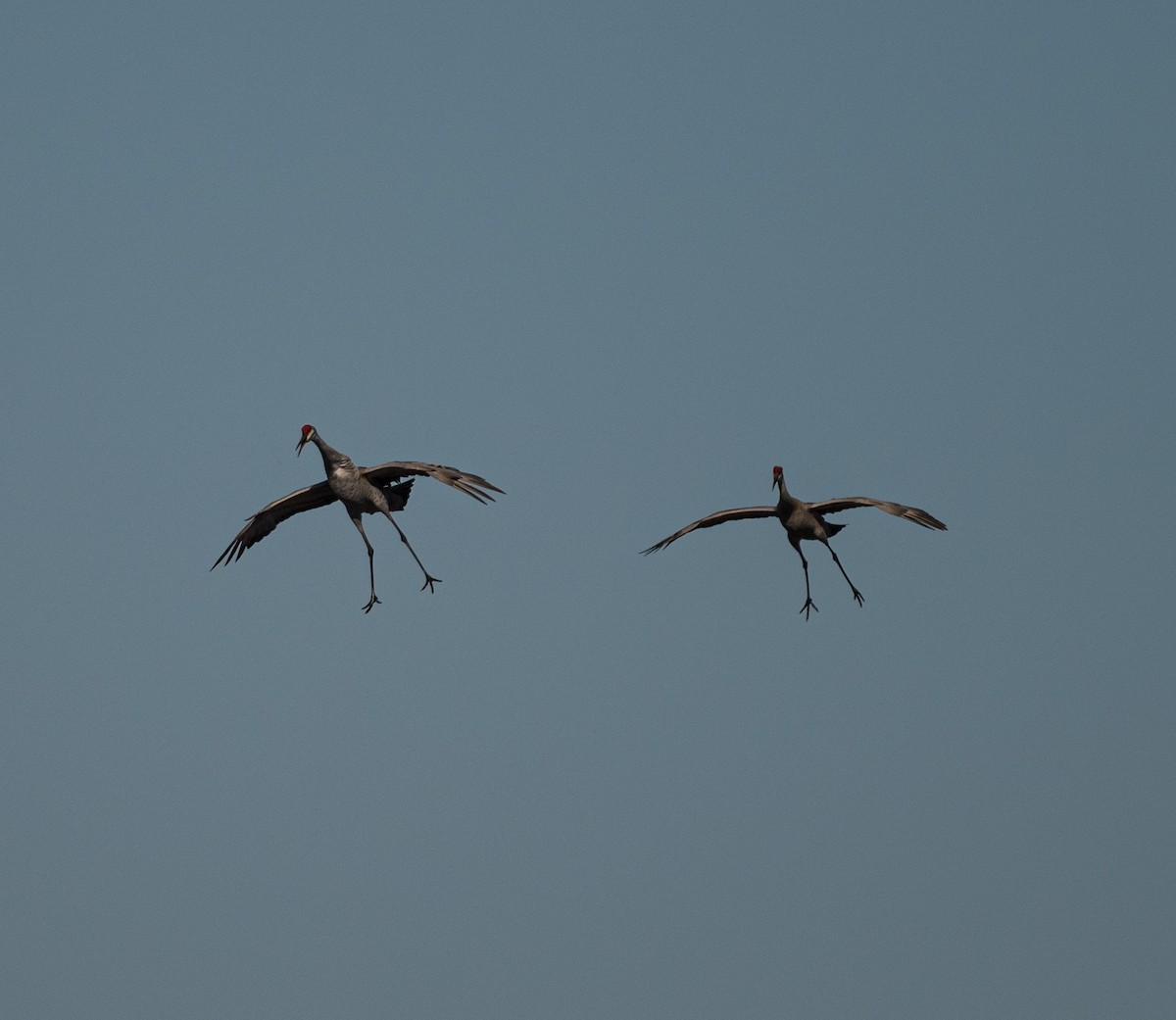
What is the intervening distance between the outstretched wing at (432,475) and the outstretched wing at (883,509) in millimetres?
11230

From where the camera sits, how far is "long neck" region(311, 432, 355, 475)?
52.7 metres

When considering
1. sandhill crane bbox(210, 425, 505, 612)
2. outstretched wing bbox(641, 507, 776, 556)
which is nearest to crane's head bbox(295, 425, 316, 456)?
sandhill crane bbox(210, 425, 505, 612)

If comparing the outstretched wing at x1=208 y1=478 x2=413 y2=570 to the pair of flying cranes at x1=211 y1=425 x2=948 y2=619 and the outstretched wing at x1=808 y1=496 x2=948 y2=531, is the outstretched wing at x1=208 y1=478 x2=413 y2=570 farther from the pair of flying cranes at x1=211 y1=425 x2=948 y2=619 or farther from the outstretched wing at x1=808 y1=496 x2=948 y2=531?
the outstretched wing at x1=808 y1=496 x2=948 y2=531

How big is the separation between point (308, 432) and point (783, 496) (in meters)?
12.9

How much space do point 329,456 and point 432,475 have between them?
349 centimetres

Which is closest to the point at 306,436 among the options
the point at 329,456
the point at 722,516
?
the point at 329,456

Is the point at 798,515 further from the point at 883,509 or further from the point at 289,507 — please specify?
the point at 289,507

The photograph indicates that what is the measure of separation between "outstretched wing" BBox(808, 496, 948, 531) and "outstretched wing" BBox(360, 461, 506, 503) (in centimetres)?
1123

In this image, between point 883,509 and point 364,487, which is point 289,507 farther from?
point 883,509

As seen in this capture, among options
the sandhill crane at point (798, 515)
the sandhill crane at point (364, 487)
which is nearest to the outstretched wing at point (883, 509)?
the sandhill crane at point (798, 515)

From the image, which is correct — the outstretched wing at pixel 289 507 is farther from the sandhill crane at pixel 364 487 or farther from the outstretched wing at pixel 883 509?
the outstretched wing at pixel 883 509

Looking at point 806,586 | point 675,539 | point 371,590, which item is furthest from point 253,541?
point 806,586

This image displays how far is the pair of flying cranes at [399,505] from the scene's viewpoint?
5194 centimetres

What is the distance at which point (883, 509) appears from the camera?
5578cm
